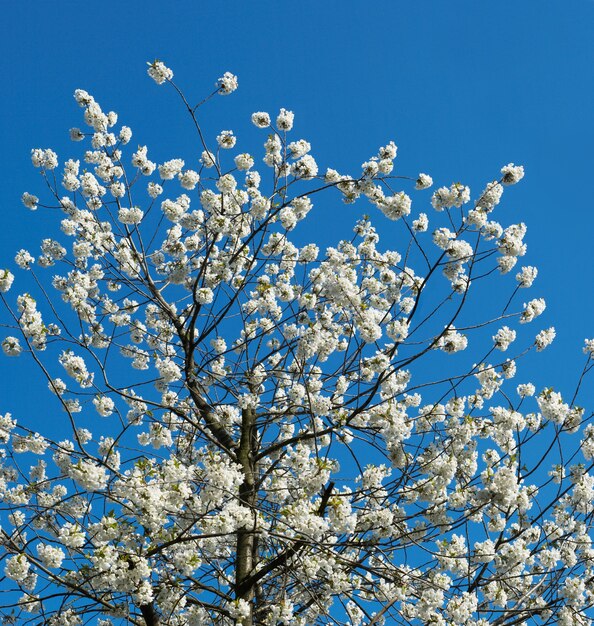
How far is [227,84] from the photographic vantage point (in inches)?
361

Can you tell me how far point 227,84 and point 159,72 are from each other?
31.8 inches

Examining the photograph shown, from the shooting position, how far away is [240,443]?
9.05 metres

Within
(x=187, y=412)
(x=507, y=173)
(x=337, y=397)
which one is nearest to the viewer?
(x=507, y=173)

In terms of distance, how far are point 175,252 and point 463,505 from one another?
15.2 ft

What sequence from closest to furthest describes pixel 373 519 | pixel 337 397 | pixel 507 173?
pixel 373 519 < pixel 507 173 < pixel 337 397

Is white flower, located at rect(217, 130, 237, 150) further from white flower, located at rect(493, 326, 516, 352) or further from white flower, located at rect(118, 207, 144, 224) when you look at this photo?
white flower, located at rect(493, 326, 516, 352)

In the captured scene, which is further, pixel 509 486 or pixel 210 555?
pixel 210 555

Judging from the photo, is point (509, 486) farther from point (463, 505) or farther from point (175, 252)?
point (175, 252)

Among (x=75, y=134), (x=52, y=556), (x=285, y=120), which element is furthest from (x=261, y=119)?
(x=52, y=556)

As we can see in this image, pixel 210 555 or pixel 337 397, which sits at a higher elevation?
pixel 337 397

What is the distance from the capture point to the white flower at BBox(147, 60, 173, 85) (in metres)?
9.03

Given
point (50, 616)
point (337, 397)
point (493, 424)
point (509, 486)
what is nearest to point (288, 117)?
point (337, 397)

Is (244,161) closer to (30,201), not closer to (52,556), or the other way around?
(30,201)

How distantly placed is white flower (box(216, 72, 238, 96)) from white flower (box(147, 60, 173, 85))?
597 millimetres
